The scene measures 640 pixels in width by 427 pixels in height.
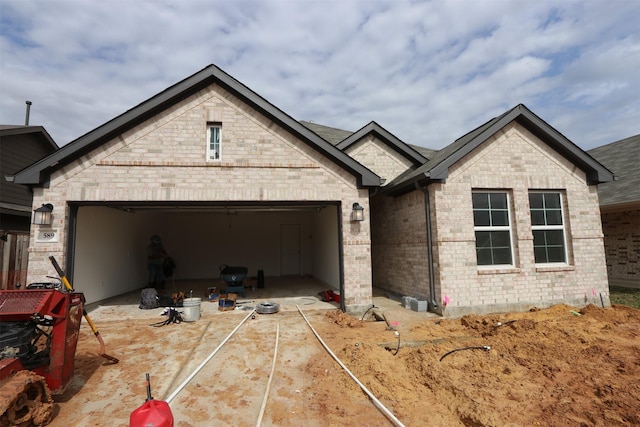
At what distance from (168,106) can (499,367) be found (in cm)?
936

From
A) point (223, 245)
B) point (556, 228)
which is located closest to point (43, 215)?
point (223, 245)

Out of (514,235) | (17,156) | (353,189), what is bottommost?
(514,235)

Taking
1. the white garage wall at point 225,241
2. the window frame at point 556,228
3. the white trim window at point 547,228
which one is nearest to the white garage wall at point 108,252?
the white garage wall at point 225,241

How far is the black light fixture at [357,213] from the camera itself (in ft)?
28.0

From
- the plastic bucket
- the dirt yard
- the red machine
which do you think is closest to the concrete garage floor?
the dirt yard

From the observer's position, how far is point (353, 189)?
348 inches

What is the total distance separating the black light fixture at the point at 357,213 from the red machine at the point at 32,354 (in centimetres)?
621

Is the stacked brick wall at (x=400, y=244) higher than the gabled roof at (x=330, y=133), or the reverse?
the gabled roof at (x=330, y=133)

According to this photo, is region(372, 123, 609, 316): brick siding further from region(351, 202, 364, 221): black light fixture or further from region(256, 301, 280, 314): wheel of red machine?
region(256, 301, 280, 314): wheel of red machine

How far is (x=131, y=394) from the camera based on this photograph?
4125 millimetres

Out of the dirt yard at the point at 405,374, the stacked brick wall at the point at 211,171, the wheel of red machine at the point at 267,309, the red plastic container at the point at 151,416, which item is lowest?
the dirt yard at the point at 405,374

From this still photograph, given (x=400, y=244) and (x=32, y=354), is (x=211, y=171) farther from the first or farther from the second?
(x=400, y=244)

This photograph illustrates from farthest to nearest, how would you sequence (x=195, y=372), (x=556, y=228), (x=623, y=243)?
(x=623, y=243) < (x=556, y=228) < (x=195, y=372)

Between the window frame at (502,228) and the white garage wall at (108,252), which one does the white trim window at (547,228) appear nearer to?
the window frame at (502,228)
